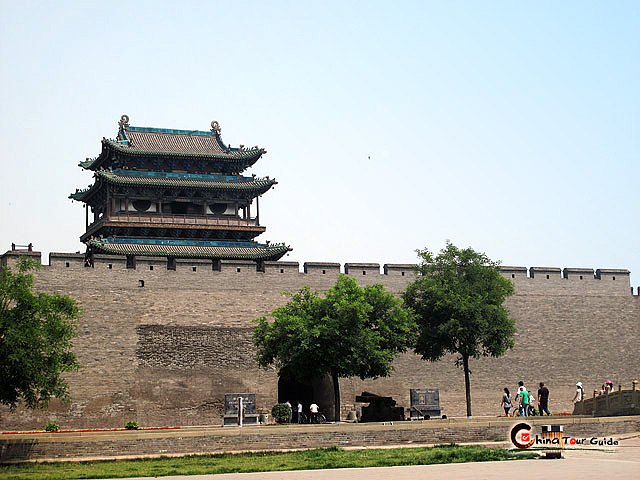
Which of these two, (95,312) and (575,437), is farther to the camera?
(95,312)

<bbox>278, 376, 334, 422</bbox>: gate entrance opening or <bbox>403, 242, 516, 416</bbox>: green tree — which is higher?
<bbox>403, 242, 516, 416</bbox>: green tree

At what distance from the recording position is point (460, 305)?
29.0m

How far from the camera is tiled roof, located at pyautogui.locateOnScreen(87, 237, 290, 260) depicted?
116 ft

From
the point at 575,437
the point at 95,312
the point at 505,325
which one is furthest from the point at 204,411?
the point at 575,437

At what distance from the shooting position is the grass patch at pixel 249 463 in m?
17.5

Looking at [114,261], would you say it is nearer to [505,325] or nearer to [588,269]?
[505,325]

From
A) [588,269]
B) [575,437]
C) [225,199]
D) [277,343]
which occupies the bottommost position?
[575,437]

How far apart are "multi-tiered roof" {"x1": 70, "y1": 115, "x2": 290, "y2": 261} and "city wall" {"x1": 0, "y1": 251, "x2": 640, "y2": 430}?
3.39 m

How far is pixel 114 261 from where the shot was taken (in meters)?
31.9

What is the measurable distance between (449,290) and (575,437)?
300 inches

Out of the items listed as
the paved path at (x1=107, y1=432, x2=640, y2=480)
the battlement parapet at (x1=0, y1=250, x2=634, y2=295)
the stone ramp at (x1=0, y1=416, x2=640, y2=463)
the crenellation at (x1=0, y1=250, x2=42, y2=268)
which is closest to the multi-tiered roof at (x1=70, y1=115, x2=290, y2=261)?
the battlement parapet at (x1=0, y1=250, x2=634, y2=295)

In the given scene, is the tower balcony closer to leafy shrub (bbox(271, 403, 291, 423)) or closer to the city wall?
the city wall

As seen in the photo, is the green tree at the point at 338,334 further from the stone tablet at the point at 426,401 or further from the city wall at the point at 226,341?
the city wall at the point at 226,341

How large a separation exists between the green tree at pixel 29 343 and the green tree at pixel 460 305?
11.4 m
